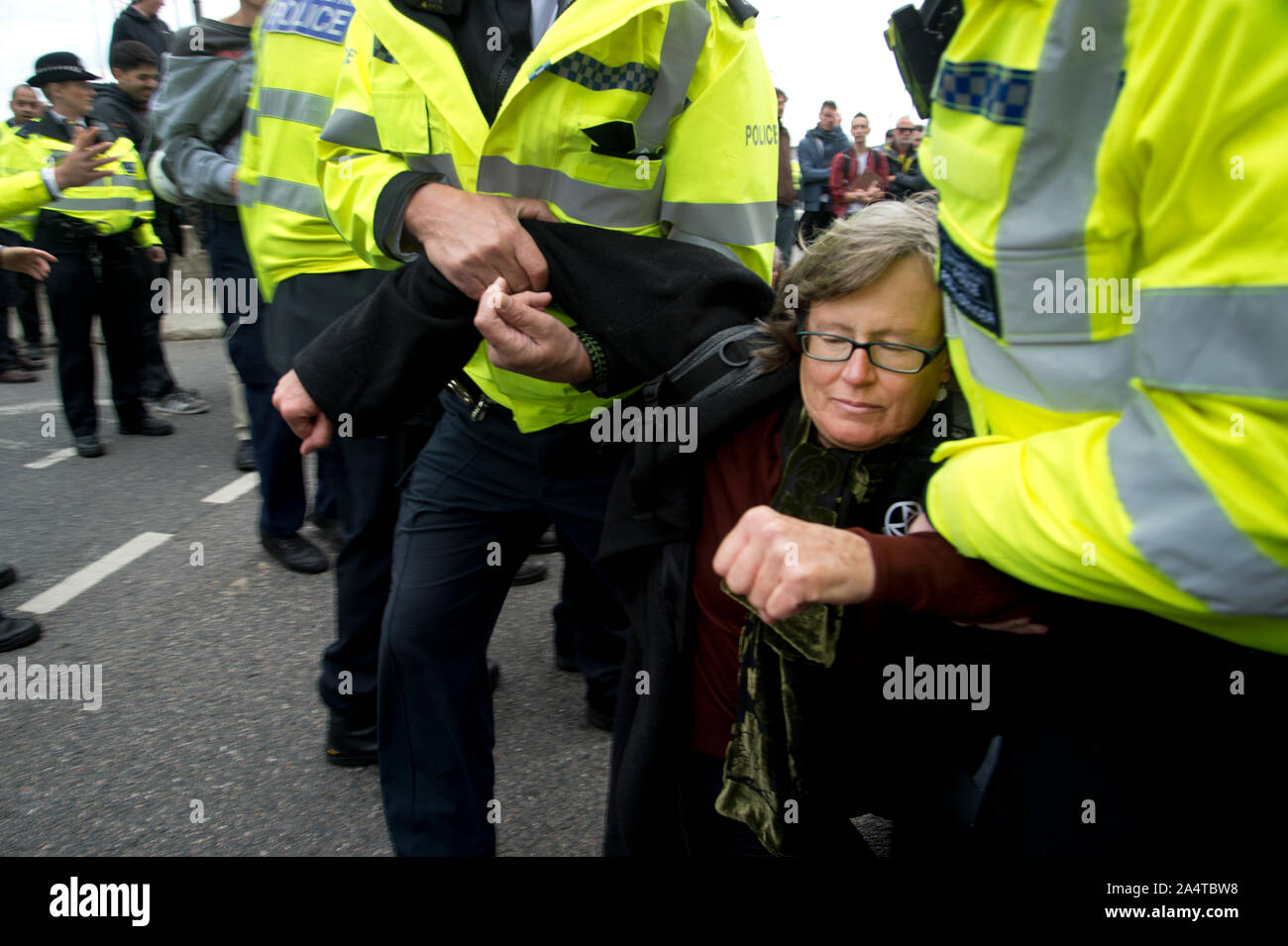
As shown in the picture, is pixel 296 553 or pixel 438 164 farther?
pixel 296 553

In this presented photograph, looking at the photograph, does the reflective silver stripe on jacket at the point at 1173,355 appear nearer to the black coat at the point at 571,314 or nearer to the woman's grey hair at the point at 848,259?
the woman's grey hair at the point at 848,259

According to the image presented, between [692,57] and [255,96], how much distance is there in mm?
1629

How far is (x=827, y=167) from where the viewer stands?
1159 cm

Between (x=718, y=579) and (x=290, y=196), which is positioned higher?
(x=290, y=196)

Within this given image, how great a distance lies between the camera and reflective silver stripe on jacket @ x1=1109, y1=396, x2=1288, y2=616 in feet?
2.65

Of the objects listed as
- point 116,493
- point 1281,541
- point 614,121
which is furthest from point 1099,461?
point 116,493

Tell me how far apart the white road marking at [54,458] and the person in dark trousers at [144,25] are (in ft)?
11.5

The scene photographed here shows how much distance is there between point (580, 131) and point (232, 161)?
9.65 feet

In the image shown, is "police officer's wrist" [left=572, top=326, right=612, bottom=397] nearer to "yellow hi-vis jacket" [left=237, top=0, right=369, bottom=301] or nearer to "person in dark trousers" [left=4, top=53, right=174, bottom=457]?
"yellow hi-vis jacket" [left=237, top=0, right=369, bottom=301]

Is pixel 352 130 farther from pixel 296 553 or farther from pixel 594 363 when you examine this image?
pixel 296 553

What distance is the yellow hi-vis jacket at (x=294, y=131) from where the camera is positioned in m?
2.61

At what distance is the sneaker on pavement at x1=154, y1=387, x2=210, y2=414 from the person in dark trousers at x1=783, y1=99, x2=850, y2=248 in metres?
7.26

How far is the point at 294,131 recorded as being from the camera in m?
2.72

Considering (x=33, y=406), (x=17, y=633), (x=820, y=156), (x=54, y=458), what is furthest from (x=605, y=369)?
(x=820, y=156)
